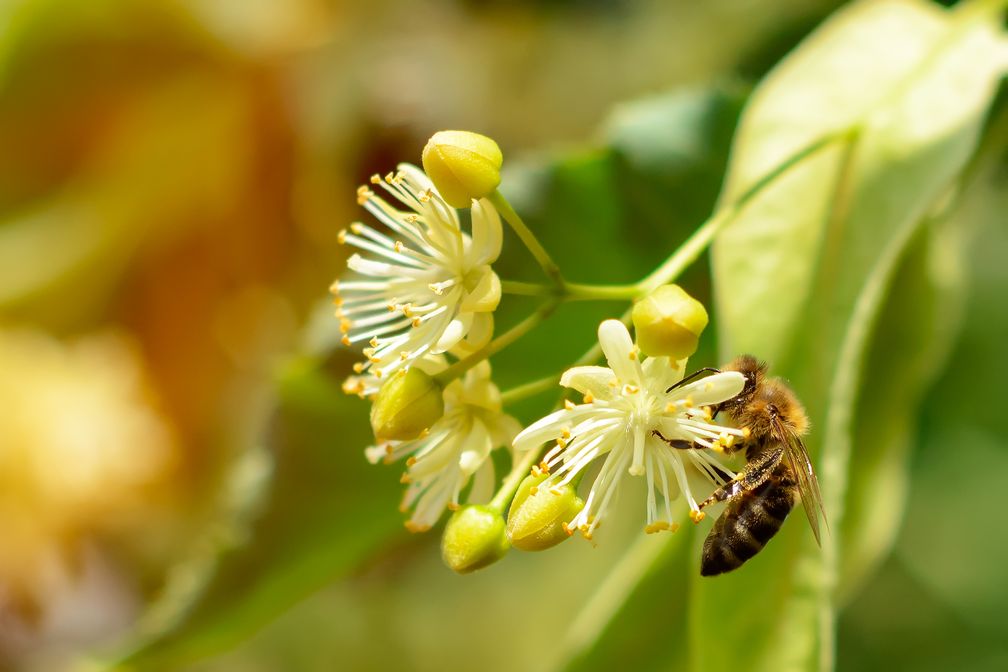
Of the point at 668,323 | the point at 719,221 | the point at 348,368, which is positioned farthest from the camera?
the point at 348,368

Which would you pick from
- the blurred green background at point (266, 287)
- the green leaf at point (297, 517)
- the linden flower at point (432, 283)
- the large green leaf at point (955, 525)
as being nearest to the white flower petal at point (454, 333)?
the linden flower at point (432, 283)

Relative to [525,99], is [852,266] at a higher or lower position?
lower

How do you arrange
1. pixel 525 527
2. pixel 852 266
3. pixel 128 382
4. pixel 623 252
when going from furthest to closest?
1. pixel 128 382
2. pixel 623 252
3. pixel 852 266
4. pixel 525 527

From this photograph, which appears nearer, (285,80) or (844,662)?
(844,662)

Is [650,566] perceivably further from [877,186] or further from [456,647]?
[456,647]

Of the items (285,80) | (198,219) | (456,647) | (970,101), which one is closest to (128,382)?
(198,219)

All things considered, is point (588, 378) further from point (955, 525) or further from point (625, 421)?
point (955, 525)

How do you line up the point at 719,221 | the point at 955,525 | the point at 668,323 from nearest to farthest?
the point at 668,323 → the point at 719,221 → the point at 955,525

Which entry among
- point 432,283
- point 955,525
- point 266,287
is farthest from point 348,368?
point 955,525
